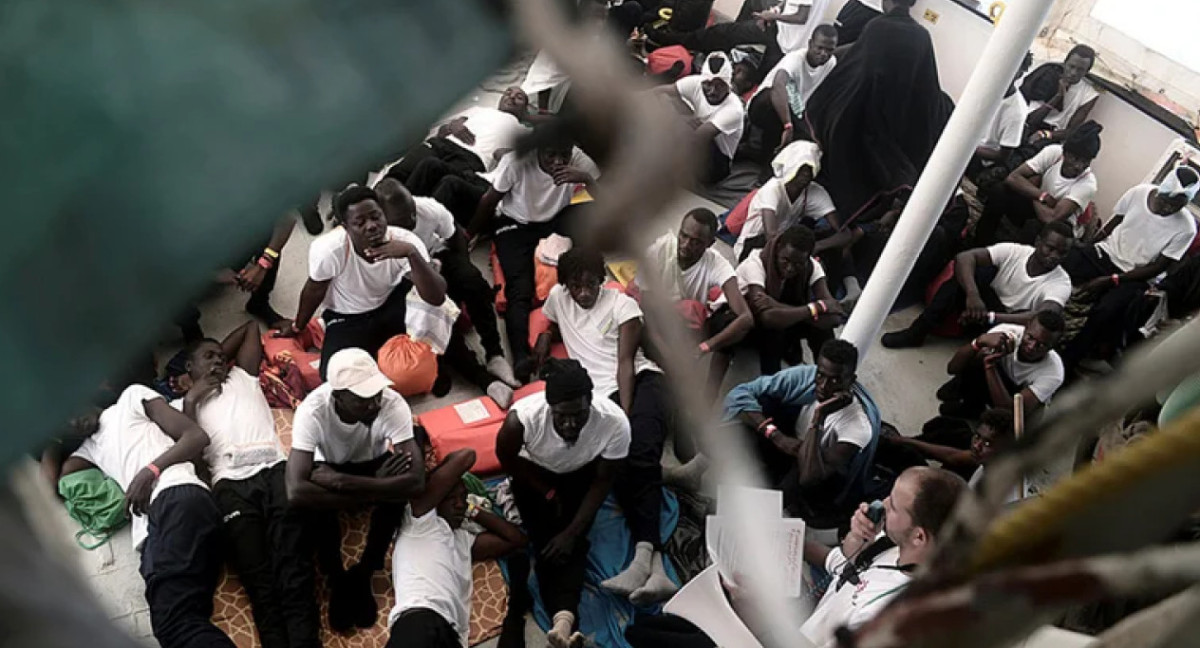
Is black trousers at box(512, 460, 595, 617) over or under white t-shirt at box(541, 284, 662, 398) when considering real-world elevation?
under

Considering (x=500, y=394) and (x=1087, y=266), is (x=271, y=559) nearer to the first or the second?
(x=500, y=394)

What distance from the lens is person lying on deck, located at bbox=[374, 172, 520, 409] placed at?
11.6 ft

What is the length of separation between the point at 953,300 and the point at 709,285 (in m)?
1.40

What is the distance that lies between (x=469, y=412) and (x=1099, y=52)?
5.14 meters

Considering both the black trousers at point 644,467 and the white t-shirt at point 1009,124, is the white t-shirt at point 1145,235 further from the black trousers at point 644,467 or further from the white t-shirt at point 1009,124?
the black trousers at point 644,467

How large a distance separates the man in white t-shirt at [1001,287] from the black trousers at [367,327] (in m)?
2.39

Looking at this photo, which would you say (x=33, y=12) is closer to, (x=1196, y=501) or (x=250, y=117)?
(x=250, y=117)

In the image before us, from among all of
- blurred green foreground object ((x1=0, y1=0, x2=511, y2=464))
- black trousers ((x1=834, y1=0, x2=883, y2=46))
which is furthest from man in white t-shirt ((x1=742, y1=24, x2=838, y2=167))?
blurred green foreground object ((x1=0, y1=0, x2=511, y2=464))

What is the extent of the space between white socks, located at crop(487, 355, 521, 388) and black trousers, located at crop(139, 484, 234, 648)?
4.27 ft

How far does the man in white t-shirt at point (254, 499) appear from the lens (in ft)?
→ 8.54

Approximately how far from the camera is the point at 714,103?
4996 mm

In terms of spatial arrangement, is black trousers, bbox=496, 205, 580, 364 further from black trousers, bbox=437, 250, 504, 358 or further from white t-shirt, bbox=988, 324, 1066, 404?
white t-shirt, bbox=988, 324, 1066, 404

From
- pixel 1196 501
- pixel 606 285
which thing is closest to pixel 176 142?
pixel 1196 501

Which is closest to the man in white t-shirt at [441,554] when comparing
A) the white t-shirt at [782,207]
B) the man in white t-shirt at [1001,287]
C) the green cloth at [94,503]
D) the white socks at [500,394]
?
→ the white socks at [500,394]
